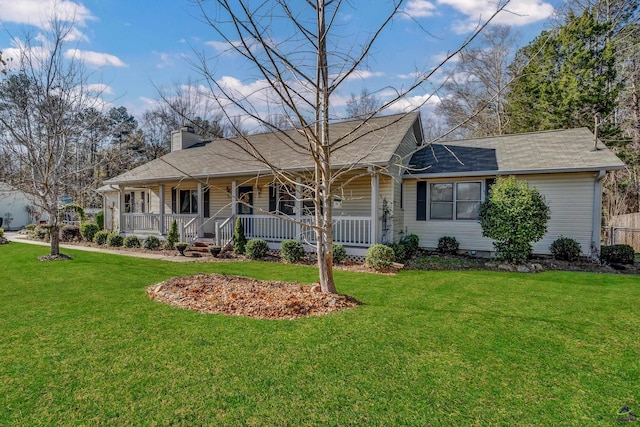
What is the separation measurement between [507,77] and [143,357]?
25970 millimetres

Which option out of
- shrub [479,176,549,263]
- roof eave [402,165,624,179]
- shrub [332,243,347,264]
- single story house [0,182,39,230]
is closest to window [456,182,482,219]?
roof eave [402,165,624,179]

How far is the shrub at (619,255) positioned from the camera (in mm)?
9742

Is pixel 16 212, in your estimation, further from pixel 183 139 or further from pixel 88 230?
pixel 183 139

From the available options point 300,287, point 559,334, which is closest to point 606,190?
point 559,334

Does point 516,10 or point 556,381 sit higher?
point 516,10

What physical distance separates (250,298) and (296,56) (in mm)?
4083

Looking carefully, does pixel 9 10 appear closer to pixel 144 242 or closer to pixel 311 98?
pixel 144 242

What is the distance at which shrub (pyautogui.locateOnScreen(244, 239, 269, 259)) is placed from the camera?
10797 millimetres

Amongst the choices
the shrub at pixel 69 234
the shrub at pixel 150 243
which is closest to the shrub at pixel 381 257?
the shrub at pixel 150 243

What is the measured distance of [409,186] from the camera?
39.2 feet

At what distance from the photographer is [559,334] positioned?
4340 mm

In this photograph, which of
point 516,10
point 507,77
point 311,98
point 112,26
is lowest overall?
point 311,98

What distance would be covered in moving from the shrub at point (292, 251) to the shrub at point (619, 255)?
906 cm

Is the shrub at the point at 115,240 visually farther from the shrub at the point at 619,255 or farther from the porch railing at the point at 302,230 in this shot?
the shrub at the point at 619,255
